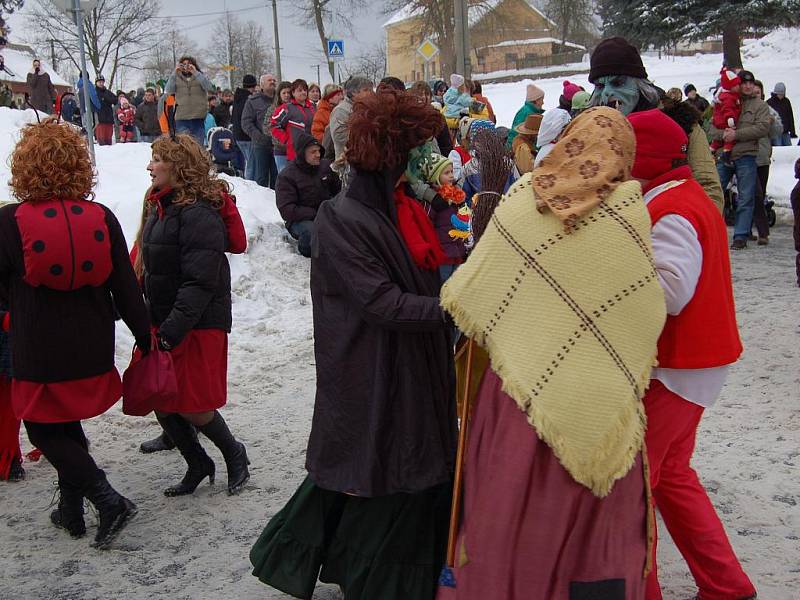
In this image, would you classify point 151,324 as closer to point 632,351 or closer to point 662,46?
point 632,351

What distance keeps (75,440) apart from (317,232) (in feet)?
6.24

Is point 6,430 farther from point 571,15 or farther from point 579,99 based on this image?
point 571,15

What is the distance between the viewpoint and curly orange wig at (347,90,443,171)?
3.07 meters

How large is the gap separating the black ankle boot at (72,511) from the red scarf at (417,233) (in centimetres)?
224

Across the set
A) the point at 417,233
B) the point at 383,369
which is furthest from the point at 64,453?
the point at 417,233

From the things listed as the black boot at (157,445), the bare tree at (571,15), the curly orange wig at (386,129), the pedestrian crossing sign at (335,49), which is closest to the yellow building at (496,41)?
the bare tree at (571,15)

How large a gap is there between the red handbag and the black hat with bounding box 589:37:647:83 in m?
2.44

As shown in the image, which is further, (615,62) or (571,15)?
(571,15)

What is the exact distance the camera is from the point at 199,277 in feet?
14.3

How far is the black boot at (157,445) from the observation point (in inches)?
213

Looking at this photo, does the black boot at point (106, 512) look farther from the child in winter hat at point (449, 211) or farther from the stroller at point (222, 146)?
the stroller at point (222, 146)

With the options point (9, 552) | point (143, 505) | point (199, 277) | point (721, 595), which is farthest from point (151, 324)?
point (721, 595)

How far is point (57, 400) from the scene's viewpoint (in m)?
4.00

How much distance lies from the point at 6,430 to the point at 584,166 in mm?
3852
